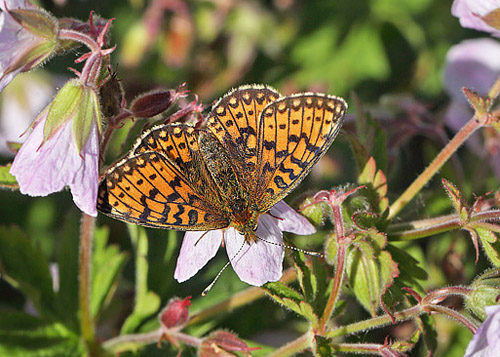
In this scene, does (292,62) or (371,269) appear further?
(292,62)

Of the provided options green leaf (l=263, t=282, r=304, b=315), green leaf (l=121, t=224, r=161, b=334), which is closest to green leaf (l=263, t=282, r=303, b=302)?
green leaf (l=263, t=282, r=304, b=315)

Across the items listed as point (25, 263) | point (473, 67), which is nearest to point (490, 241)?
→ point (473, 67)

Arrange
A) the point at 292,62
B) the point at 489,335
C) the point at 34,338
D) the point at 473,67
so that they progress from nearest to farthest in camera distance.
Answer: the point at 489,335 → the point at 34,338 → the point at 473,67 → the point at 292,62

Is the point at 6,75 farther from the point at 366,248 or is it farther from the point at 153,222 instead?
the point at 366,248

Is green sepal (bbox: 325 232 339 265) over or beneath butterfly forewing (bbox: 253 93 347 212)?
beneath

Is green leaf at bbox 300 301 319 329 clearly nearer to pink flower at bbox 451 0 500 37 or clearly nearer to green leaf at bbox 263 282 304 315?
green leaf at bbox 263 282 304 315

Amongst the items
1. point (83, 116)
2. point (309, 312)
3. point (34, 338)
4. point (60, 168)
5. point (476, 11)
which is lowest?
point (34, 338)

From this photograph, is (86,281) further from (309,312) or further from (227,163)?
(309,312)
